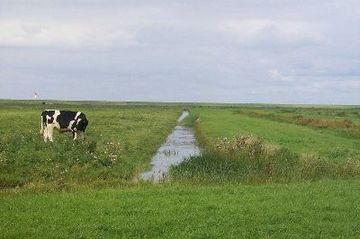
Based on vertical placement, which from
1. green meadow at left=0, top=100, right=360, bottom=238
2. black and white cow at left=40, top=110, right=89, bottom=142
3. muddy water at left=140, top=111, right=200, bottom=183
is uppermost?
black and white cow at left=40, top=110, right=89, bottom=142

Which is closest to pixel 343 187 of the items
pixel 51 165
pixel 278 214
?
pixel 278 214

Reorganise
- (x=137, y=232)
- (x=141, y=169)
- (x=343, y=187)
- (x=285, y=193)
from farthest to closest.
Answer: (x=141, y=169) < (x=343, y=187) < (x=285, y=193) < (x=137, y=232)

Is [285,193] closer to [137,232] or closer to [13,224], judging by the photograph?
[137,232]

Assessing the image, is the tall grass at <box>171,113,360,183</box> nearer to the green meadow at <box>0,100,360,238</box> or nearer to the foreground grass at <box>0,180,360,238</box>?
the green meadow at <box>0,100,360,238</box>

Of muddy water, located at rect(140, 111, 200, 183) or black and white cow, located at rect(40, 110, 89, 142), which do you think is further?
black and white cow, located at rect(40, 110, 89, 142)

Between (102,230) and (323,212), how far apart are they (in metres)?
5.51

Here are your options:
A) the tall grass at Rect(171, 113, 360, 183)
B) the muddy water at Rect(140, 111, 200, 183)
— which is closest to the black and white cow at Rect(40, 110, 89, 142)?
the muddy water at Rect(140, 111, 200, 183)

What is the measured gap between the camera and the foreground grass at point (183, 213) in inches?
414

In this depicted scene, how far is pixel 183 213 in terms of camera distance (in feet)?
39.3

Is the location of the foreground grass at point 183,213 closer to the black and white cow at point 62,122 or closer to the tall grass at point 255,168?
the tall grass at point 255,168

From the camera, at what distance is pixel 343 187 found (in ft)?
53.3

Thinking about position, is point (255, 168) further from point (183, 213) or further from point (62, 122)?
point (62, 122)

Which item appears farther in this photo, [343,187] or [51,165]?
[51,165]

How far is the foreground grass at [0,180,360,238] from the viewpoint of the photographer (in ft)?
34.5
